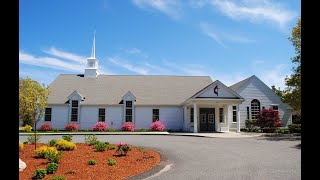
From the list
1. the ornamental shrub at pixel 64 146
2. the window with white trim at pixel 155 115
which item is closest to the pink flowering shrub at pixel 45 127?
the window with white trim at pixel 155 115

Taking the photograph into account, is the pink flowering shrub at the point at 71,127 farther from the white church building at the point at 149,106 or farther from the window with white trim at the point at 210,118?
the window with white trim at the point at 210,118

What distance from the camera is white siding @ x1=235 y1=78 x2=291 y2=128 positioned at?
3703 cm

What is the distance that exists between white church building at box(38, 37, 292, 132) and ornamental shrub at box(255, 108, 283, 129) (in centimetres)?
266

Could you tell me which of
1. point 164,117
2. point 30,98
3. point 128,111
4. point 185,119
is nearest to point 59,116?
point 128,111

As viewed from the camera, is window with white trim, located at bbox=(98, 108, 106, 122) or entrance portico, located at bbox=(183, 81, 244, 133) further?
window with white trim, located at bbox=(98, 108, 106, 122)

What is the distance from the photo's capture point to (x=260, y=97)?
37.3 metres

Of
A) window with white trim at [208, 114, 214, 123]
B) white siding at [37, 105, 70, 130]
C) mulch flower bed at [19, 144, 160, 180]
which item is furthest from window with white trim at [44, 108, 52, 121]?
mulch flower bed at [19, 144, 160, 180]

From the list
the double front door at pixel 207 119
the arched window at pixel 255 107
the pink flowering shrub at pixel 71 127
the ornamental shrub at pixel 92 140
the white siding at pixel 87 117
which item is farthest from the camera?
the arched window at pixel 255 107

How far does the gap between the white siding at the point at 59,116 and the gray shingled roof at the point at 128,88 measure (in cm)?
71

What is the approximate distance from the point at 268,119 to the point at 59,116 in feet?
78.3

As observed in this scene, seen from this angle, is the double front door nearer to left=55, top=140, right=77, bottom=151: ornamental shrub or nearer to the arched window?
the arched window

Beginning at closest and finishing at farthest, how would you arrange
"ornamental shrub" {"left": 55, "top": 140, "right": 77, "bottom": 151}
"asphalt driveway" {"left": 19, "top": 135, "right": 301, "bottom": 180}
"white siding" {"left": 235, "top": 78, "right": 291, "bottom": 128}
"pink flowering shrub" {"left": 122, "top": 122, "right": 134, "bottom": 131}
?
1. "asphalt driveway" {"left": 19, "top": 135, "right": 301, "bottom": 180}
2. "ornamental shrub" {"left": 55, "top": 140, "right": 77, "bottom": 151}
3. "pink flowering shrub" {"left": 122, "top": 122, "right": 134, "bottom": 131}
4. "white siding" {"left": 235, "top": 78, "right": 291, "bottom": 128}

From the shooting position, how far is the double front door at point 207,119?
3397 centimetres
